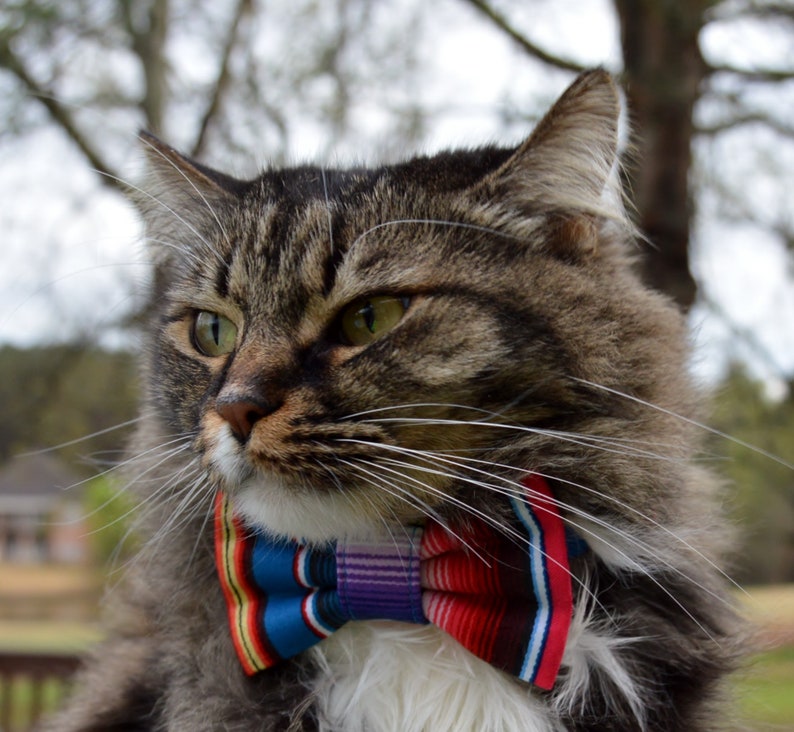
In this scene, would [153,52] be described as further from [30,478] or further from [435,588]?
[30,478]

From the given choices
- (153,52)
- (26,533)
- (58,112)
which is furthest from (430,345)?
(26,533)

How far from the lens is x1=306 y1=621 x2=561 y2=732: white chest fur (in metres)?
1.19

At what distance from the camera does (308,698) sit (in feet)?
4.12

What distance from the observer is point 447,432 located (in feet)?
3.82

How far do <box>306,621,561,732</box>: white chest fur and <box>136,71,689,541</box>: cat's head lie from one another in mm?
208

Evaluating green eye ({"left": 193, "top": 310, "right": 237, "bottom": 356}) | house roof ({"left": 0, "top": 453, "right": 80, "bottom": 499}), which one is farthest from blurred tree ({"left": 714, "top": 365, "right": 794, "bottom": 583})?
house roof ({"left": 0, "top": 453, "right": 80, "bottom": 499})

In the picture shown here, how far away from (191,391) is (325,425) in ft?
1.21

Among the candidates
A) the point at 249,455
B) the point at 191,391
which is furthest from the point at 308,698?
the point at 191,391

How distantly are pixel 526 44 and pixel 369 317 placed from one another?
7.73 ft

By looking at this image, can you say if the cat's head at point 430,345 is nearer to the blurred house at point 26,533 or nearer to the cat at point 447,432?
the cat at point 447,432

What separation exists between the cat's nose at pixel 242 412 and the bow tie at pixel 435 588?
20cm

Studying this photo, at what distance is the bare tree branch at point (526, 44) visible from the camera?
3139mm

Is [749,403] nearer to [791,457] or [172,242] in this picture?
[791,457]

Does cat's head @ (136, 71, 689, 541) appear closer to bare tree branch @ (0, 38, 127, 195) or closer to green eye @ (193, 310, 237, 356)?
green eye @ (193, 310, 237, 356)
